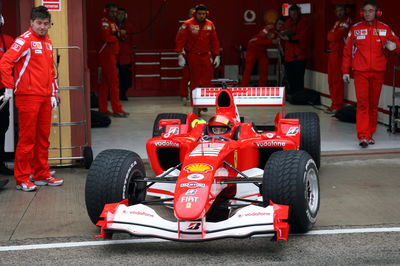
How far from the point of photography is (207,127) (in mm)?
7516

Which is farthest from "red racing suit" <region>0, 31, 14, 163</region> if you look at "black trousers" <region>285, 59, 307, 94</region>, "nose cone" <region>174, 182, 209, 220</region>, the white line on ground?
"black trousers" <region>285, 59, 307, 94</region>

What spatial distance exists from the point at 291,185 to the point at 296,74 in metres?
10.9

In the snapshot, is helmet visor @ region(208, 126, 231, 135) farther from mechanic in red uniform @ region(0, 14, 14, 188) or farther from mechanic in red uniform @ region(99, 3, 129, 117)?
mechanic in red uniform @ region(99, 3, 129, 117)

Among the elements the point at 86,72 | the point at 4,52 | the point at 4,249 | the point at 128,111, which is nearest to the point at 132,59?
the point at 128,111

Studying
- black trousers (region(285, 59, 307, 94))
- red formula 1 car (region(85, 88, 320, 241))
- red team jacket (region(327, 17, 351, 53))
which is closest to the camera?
red formula 1 car (region(85, 88, 320, 241))

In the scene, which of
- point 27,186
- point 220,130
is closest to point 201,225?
point 220,130

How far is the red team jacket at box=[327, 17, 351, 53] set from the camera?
14.2m

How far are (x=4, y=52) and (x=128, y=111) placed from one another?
6.70m

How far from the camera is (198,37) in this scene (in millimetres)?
14391

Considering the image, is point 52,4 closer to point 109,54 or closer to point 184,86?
point 109,54

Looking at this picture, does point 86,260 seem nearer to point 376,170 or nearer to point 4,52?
point 4,52

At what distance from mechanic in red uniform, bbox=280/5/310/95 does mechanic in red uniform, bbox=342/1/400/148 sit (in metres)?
5.58

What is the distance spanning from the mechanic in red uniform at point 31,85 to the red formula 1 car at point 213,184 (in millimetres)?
1432

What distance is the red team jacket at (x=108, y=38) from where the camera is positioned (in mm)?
13811
